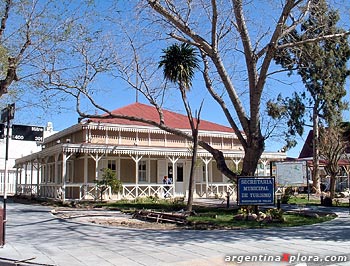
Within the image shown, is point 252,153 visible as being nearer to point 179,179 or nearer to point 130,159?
point 130,159

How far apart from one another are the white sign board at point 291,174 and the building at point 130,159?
8.39 metres

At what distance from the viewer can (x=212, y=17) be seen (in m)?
16.9

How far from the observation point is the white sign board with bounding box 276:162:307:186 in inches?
909

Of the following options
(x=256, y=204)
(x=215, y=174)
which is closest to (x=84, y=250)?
(x=256, y=204)

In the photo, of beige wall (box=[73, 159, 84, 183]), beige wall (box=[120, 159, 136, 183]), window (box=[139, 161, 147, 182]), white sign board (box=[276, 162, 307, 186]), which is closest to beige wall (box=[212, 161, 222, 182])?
window (box=[139, 161, 147, 182])

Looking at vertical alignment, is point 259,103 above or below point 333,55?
below

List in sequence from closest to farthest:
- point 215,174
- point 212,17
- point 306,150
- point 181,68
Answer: point 212,17 → point 181,68 → point 215,174 → point 306,150

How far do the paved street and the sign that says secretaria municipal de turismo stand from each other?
7.74 ft

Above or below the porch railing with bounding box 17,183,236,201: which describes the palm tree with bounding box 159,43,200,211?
above

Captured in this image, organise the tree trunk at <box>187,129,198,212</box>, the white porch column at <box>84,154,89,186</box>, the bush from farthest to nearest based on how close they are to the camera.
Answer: the white porch column at <box>84,154,89,186</box>, the bush, the tree trunk at <box>187,129,198,212</box>

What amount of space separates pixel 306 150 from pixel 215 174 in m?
30.4

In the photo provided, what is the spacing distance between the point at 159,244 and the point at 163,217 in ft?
16.9

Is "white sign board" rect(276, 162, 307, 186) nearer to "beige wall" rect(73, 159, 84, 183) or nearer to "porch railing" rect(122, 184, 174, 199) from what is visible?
"porch railing" rect(122, 184, 174, 199)

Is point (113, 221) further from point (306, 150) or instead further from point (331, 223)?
point (306, 150)
